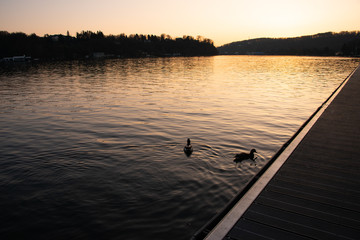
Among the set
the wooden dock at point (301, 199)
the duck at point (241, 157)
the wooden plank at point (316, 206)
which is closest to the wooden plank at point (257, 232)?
the wooden dock at point (301, 199)

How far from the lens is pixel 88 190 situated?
9.33 meters

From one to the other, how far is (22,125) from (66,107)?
644 centimetres

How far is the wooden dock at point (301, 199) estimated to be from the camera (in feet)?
17.5

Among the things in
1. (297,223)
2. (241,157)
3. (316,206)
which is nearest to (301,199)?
(316,206)

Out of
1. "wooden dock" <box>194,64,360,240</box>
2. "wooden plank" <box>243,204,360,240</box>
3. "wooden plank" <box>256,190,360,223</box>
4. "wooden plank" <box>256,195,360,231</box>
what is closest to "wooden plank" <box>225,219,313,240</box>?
"wooden dock" <box>194,64,360,240</box>

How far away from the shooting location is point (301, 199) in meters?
6.49

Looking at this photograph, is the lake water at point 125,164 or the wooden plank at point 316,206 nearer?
the wooden plank at point 316,206

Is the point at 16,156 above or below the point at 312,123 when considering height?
below

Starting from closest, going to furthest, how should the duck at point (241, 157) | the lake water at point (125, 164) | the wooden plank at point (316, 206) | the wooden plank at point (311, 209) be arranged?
the wooden plank at point (311, 209), the wooden plank at point (316, 206), the lake water at point (125, 164), the duck at point (241, 157)

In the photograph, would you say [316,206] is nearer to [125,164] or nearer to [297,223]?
[297,223]

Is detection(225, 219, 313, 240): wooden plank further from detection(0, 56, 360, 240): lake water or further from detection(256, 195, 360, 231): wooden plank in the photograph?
detection(0, 56, 360, 240): lake water

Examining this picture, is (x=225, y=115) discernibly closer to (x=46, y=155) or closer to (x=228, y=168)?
(x=228, y=168)

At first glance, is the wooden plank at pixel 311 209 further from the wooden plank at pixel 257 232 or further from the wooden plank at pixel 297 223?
the wooden plank at pixel 257 232

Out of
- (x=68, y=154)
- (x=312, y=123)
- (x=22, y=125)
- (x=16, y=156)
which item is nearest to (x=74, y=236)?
(x=68, y=154)
